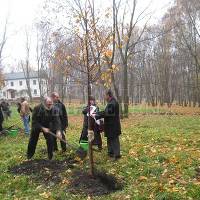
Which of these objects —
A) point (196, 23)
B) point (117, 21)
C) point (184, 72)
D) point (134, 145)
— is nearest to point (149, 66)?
point (184, 72)

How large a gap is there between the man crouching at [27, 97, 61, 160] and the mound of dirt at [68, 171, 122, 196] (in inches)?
80.8

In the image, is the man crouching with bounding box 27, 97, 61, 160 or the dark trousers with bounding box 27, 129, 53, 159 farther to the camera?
the dark trousers with bounding box 27, 129, 53, 159

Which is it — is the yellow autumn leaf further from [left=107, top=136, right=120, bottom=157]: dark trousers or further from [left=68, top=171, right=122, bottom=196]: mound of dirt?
[left=107, top=136, right=120, bottom=157]: dark trousers

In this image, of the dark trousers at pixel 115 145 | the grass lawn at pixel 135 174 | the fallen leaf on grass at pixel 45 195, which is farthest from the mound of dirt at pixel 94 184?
the dark trousers at pixel 115 145

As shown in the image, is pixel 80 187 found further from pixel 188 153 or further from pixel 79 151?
pixel 188 153

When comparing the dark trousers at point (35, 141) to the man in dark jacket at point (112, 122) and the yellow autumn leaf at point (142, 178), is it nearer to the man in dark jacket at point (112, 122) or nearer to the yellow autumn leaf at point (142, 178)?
the man in dark jacket at point (112, 122)

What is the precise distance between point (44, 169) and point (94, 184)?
205cm

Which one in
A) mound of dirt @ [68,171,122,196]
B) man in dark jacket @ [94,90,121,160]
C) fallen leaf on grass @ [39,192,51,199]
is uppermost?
man in dark jacket @ [94,90,121,160]

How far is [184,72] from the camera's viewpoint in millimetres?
58500

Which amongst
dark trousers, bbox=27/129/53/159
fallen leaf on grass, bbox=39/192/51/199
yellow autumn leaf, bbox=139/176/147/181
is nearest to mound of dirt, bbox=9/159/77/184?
dark trousers, bbox=27/129/53/159

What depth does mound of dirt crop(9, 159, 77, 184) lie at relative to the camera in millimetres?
9527

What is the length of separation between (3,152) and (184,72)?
48.3m

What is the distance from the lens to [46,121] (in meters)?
11.3

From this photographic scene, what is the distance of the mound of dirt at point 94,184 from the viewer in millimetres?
8320
